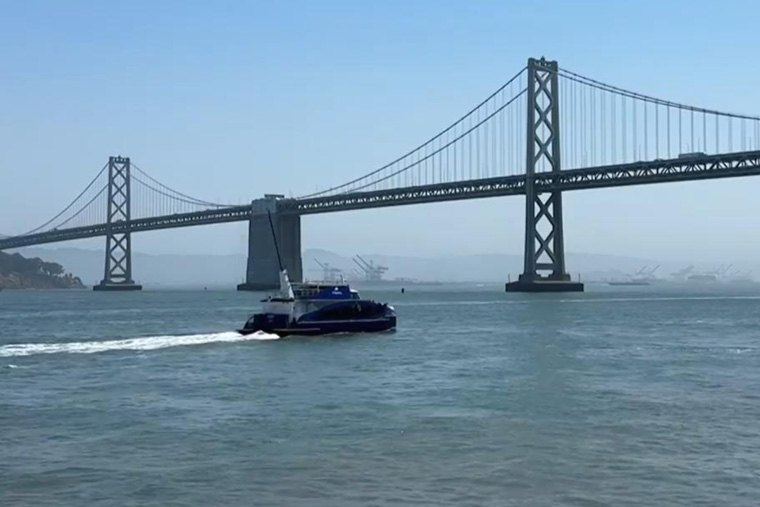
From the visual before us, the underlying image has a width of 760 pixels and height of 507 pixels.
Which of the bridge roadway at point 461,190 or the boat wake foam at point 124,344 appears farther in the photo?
the bridge roadway at point 461,190

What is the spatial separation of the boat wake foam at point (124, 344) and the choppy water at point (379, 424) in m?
0.21

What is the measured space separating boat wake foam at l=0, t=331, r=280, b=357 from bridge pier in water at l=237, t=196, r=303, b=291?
65.4 metres

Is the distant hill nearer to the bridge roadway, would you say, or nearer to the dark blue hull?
the bridge roadway

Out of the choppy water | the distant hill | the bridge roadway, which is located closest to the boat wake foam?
the choppy water

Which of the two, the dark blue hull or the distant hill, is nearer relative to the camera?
the dark blue hull

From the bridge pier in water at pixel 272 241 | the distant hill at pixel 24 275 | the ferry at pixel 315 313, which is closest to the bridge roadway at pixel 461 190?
the bridge pier in water at pixel 272 241

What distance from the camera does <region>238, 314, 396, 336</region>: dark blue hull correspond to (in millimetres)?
38719

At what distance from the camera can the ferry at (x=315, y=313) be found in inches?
1533

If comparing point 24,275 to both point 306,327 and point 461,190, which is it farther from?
point 306,327

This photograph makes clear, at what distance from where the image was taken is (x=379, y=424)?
1742cm

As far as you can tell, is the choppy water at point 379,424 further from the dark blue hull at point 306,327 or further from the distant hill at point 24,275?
the distant hill at point 24,275

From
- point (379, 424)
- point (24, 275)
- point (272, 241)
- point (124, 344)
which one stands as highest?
point (272, 241)

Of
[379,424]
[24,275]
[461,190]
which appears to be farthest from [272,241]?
[24,275]

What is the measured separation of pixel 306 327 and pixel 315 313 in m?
1.01
